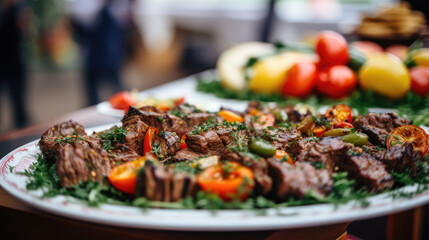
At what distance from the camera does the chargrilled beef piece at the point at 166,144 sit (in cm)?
161

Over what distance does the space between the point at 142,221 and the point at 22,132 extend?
5.31 ft

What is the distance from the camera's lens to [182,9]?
11.1 m

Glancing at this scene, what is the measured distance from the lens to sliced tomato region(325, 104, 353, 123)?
1979mm

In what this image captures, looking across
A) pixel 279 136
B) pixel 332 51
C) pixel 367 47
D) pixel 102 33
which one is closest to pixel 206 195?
pixel 279 136

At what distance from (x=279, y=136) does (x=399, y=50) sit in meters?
2.71

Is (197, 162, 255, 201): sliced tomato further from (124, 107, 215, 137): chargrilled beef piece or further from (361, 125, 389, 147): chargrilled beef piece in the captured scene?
(361, 125, 389, 147): chargrilled beef piece

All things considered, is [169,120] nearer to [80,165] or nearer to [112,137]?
[112,137]

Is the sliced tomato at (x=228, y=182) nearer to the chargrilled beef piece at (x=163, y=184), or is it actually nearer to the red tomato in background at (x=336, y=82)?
the chargrilled beef piece at (x=163, y=184)

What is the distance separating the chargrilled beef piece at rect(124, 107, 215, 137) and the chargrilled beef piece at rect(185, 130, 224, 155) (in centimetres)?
23

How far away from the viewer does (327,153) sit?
1463 mm

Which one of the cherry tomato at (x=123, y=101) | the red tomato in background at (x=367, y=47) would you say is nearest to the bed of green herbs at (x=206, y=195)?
the cherry tomato at (x=123, y=101)

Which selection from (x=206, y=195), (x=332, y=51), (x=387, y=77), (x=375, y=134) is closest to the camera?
(x=206, y=195)

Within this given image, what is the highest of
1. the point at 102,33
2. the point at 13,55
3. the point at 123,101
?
the point at 102,33

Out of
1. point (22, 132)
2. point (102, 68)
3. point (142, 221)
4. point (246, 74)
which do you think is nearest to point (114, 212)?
point (142, 221)
